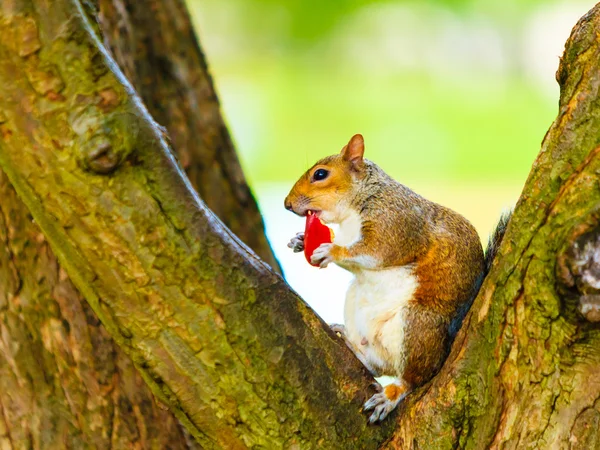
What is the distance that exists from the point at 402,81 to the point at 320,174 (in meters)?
1.96

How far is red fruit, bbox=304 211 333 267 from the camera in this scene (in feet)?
7.66

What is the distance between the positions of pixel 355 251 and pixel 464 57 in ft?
7.47

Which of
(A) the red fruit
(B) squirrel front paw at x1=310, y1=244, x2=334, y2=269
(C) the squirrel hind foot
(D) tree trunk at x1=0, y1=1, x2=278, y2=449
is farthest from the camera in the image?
(A) the red fruit

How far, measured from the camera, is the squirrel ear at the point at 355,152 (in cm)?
251

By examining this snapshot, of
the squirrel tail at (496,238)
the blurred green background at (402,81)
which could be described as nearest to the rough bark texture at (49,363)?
the squirrel tail at (496,238)

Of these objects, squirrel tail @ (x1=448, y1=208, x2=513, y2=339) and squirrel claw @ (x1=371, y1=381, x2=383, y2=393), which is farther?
squirrel tail @ (x1=448, y1=208, x2=513, y2=339)

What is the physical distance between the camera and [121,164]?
1.56 m

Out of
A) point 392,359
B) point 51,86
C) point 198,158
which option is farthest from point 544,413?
point 198,158

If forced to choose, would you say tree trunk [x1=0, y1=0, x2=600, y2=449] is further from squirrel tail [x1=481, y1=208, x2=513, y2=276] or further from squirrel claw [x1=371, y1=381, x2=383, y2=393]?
squirrel tail [x1=481, y1=208, x2=513, y2=276]

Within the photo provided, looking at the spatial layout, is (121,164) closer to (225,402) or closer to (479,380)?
(225,402)

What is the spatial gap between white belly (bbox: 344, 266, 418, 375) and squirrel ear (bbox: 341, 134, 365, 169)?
Answer: 396 mm

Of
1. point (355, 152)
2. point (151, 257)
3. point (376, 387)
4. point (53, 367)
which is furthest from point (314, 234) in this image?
point (151, 257)

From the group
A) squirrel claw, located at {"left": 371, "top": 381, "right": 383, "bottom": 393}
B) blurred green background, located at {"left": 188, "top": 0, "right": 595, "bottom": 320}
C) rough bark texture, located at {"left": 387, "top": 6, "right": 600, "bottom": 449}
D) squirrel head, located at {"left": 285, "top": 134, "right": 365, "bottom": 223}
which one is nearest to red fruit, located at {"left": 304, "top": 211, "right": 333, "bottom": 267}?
squirrel head, located at {"left": 285, "top": 134, "right": 365, "bottom": 223}

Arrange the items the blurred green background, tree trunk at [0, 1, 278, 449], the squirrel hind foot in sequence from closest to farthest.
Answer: the squirrel hind foot, tree trunk at [0, 1, 278, 449], the blurred green background
